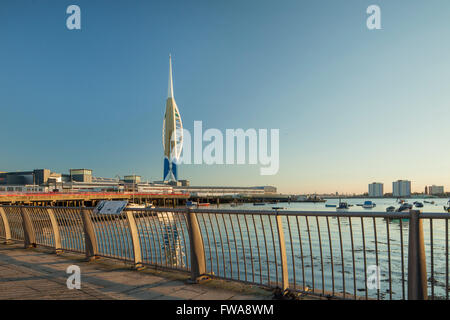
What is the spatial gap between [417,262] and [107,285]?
4851mm

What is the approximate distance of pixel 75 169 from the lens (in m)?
166

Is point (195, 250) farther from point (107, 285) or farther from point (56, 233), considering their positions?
point (56, 233)

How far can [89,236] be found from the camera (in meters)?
7.45

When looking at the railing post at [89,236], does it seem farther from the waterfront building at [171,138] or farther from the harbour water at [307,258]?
the waterfront building at [171,138]

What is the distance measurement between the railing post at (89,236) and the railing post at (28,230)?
132 inches

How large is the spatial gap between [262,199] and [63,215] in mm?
180217

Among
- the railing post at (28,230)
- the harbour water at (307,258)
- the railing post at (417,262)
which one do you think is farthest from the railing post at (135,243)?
the railing post at (417,262)

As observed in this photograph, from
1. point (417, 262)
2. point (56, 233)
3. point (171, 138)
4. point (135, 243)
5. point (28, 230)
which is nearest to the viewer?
point (417, 262)

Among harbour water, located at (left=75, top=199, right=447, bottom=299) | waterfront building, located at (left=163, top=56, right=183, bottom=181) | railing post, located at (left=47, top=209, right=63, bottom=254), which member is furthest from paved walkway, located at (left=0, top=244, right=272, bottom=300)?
waterfront building, located at (left=163, top=56, right=183, bottom=181)

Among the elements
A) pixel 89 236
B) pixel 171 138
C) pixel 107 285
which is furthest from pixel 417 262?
pixel 171 138

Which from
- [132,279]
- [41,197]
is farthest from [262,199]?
[132,279]
